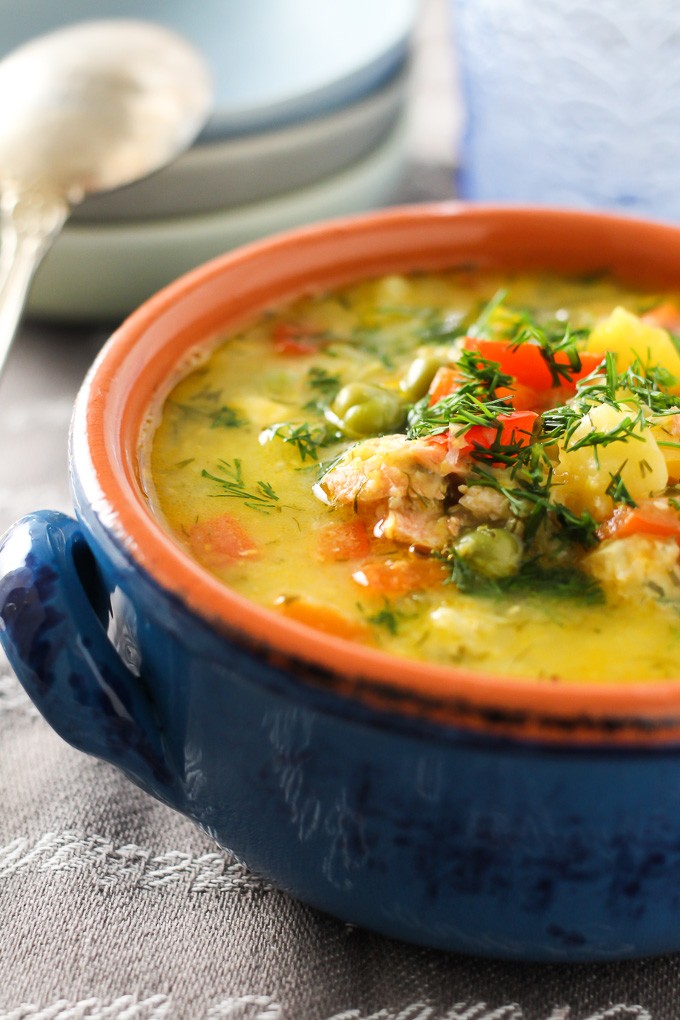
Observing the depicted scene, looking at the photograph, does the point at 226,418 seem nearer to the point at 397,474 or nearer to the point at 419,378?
the point at 419,378

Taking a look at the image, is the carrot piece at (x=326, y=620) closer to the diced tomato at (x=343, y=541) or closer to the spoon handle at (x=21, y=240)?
the diced tomato at (x=343, y=541)

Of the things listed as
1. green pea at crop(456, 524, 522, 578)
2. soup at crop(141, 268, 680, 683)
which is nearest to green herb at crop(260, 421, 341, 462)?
soup at crop(141, 268, 680, 683)

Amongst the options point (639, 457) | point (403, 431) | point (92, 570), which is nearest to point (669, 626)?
point (639, 457)

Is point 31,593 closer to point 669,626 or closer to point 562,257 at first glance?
point 669,626

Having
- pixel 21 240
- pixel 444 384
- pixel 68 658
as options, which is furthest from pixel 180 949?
pixel 21 240

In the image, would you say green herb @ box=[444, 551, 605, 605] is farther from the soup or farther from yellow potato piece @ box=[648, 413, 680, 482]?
yellow potato piece @ box=[648, 413, 680, 482]

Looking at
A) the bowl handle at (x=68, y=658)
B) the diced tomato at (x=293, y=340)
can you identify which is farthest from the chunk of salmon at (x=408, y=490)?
the diced tomato at (x=293, y=340)
